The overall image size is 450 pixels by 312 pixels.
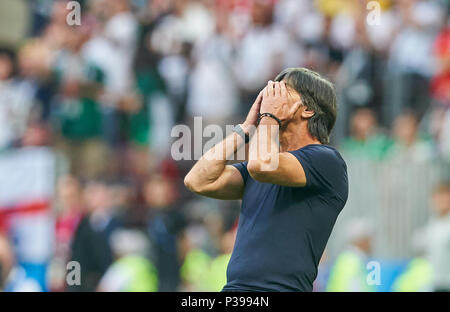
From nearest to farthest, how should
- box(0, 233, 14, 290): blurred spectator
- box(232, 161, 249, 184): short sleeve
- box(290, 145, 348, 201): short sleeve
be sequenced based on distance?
box(290, 145, 348, 201): short sleeve → box(232, 161, 249, 184): short sleeve → box(0, 233, 14, 290): blurred spectator

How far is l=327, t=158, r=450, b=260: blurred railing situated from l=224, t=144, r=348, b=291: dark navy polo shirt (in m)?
5.20

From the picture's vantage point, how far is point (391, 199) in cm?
994

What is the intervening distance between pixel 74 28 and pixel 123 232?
114 inches

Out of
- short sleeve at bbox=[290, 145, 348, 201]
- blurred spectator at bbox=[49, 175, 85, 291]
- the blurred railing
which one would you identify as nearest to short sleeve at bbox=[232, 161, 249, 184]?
short sleeve at bbox=[290, 145, 348, 201]

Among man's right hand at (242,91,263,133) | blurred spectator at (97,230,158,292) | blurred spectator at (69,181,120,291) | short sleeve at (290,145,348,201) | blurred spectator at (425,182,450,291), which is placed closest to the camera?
short sleeve at (290,145,348,201)

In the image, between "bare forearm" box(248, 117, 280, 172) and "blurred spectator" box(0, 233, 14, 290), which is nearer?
"bare forearm" box(248, 117, 280, 172)

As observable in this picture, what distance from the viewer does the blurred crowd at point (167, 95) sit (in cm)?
1025

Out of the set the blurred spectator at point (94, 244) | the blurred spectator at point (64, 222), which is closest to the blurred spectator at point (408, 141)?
the blurred spectator at point (94, 244)

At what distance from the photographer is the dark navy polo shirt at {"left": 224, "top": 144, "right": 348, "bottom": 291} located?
14.9 feet

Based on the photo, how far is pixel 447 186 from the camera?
911cm

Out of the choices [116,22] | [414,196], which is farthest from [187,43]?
[414,196]

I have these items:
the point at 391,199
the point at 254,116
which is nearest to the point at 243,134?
the point at 254,116

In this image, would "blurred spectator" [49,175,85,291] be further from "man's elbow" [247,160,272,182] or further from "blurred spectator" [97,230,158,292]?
"man's elbow" [247,160,272,182]
